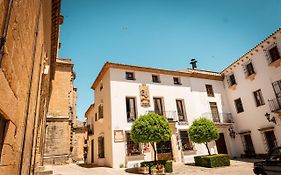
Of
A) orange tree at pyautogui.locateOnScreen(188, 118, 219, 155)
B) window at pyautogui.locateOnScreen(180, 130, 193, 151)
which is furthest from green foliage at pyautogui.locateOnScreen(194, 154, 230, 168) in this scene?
window at pyautogui.locateOnScreen(180, 130, 193, 151)

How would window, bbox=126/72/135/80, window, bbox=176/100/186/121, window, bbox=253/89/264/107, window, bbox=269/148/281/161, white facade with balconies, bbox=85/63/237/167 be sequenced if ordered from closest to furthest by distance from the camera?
1. window, bbox=269/148/281/161
2. white facade with balconies, bbox=85/63/237/167
3. window, bbox=253/89/264/107
4. window, bbox=126/72/135/80
5. window, bbox=176/100/186/121

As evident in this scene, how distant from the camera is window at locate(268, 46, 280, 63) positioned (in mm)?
16484

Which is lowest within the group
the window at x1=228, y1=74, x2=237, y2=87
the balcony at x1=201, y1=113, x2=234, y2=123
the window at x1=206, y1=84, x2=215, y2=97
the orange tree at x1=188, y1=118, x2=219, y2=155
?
the orange tree at x1=188, y1=118, x2=219, y2=155

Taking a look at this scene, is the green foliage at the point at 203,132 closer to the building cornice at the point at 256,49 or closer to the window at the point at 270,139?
the window at the point at 270,139

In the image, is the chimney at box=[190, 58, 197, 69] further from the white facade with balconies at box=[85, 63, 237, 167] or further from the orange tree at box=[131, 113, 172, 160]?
the orange tree at box=[131, 113, 172, 160]

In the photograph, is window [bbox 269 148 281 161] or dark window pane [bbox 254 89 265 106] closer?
window [bbox 269 148 281 161]

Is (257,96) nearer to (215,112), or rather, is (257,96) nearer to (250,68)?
(250,68)

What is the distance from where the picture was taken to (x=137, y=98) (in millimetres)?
17609

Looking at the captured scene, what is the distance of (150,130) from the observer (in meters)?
13.0

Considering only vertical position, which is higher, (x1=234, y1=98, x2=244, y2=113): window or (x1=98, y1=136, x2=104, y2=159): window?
(x1=234, y1=98, x2=244, y2=113): window

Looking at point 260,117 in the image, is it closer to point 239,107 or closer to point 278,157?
point 239,107

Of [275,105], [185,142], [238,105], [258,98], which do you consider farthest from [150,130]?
[238,105]

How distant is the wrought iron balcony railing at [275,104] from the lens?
1589cm

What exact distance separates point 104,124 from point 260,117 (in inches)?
568
